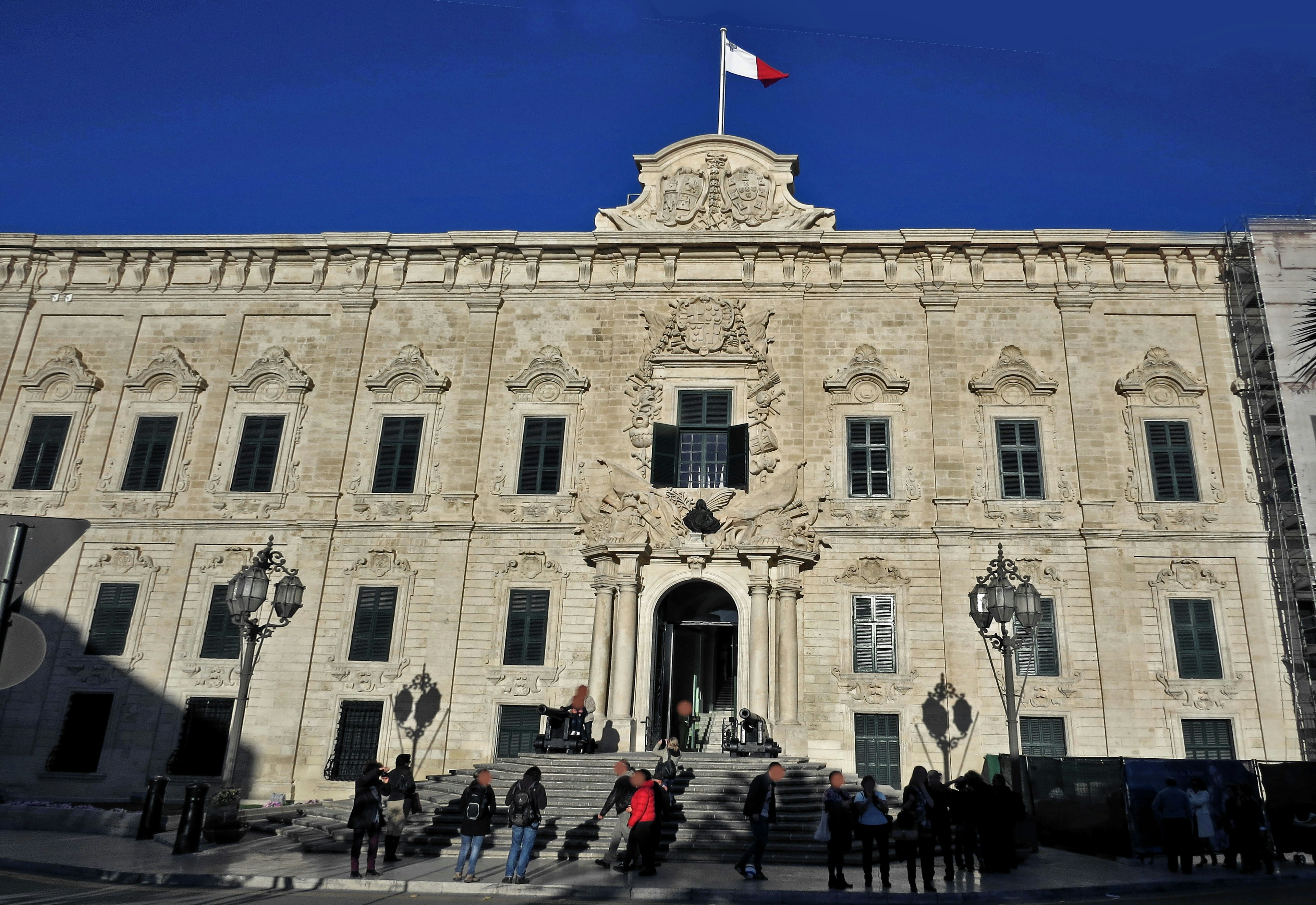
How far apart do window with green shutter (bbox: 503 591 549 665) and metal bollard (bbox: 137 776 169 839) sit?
288 inches

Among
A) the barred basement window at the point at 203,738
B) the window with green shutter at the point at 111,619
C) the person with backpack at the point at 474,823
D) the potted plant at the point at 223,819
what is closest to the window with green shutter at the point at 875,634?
the person with backpack at the point at 474,823

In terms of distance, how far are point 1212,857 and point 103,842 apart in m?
18.0

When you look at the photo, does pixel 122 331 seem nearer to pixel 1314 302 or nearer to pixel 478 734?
pixel 478 734

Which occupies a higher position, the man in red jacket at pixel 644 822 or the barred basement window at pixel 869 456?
the barred basement window at pixel 869 456

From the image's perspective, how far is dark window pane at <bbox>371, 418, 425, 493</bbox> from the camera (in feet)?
73.8

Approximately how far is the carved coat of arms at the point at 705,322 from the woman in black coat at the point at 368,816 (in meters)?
13.5

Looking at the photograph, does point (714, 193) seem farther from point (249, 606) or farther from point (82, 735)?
point (82, 735)

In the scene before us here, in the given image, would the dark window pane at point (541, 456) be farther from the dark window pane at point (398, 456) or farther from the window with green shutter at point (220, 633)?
the window with green shutter at point (220, 633)

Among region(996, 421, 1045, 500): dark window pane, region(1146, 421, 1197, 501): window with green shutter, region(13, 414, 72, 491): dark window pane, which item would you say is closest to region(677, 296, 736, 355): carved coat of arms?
region(996, 421, 1045, 500): dark window pane

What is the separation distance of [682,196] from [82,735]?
19.6 metres

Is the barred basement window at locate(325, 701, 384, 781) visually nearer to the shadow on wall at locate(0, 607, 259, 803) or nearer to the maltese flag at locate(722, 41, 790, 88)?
the shadow on wall at locate(0, 607, 259, 803)

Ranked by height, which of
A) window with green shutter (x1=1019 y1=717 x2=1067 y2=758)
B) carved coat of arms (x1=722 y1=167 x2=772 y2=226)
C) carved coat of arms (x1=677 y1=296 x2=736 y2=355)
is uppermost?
carved coat of arms (x1=722 y1=167 x2=772 y2=226)

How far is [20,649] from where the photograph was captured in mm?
5281

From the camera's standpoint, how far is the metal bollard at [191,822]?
1382cm
